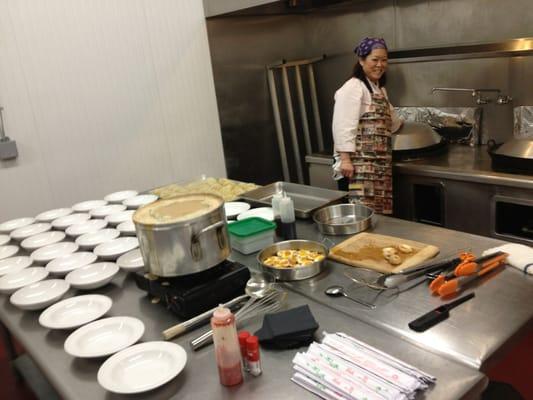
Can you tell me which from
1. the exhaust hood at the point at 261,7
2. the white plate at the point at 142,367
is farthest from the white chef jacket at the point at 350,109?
the white plate at the point at 142,367

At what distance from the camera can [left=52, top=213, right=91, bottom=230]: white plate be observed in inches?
79.9

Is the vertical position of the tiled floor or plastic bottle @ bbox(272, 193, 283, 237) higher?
plastic bottle @ bbox(272, 193, 283, 237)

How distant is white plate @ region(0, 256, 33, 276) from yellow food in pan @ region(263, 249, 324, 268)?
0.86 metres

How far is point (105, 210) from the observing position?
2156mm

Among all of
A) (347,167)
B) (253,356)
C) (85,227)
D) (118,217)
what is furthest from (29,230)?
(347,167)

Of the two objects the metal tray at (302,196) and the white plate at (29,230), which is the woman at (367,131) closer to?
the metal tray at (302,196)

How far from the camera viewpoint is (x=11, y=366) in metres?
2.25

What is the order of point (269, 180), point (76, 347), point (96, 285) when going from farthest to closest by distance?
point (269, 180), point (96, 285), point (76, 347)

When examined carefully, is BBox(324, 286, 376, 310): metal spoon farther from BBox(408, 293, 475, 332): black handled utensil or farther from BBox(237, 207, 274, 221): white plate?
BBox(237, 207, 274, 221): white plate

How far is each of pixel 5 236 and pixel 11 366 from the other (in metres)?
0.67

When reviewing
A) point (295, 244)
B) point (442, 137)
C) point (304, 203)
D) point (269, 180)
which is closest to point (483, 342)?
point (295, 244)

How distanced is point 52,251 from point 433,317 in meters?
1.34

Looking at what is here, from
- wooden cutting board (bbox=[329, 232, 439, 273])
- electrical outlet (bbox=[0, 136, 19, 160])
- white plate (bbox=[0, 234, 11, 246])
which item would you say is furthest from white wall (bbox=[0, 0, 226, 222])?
wooden cutting board (bbox=[329, 232, 439, 273])

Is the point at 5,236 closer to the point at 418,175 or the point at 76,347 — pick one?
the point at 76,347
